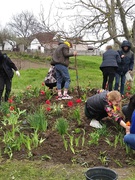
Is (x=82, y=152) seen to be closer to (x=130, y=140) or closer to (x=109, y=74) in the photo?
(x=130, y=140)

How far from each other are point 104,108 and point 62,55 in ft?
8.58

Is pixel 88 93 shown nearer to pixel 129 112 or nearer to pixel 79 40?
pixel 79 40

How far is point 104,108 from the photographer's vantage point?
485cm

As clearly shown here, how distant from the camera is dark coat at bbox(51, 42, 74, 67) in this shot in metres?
7.03

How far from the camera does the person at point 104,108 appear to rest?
450cm

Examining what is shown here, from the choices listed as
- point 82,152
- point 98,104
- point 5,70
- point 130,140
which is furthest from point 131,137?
point 5,70

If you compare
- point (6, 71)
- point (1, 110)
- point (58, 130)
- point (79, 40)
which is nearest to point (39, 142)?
point (58, 130)

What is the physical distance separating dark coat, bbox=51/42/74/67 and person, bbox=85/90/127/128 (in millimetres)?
2156

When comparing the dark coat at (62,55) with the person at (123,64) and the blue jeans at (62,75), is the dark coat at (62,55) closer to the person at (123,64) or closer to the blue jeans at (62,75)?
the blue jeans at (62,75)

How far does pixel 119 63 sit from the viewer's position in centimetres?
787

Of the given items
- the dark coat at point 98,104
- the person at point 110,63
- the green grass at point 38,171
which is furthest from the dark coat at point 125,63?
the green grass at point 38,171

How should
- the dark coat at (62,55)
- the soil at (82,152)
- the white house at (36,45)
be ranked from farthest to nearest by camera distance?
the white house at (36,45)
the dark coat at (62,55)
the soil at (82,152)

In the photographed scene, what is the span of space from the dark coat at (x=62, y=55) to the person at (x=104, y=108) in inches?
84.9

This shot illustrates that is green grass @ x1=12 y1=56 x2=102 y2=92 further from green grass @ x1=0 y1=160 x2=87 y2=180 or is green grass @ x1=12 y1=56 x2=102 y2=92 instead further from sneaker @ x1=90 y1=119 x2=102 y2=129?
green grass @ x1=0 y1=160 x2=87 y2=180
